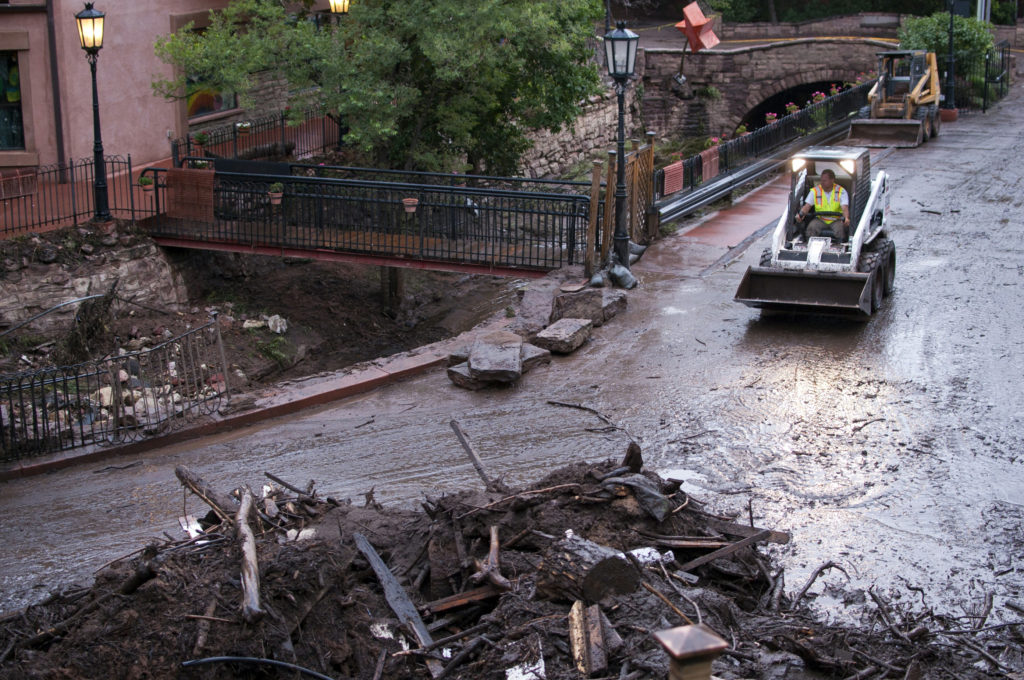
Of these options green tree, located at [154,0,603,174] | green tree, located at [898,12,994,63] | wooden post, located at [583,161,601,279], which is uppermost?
green tree, located at [898,12,994,63]

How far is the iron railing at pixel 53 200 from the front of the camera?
55.9ft

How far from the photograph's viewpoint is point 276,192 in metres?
16.9

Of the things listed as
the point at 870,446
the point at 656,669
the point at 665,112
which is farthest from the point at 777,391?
the point at 665,112

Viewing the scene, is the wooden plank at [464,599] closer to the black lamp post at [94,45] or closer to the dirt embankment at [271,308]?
the dirt embankment at [271,308]

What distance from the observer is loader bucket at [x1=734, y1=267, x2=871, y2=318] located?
12812 millimetres

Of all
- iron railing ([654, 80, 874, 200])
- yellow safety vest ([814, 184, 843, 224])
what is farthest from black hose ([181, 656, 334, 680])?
iron railing ([654, 80, 874, 200])

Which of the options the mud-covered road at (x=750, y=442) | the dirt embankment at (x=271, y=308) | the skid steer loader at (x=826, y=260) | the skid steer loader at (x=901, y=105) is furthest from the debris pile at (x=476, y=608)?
the skid steer loader at (x=901, y=105)

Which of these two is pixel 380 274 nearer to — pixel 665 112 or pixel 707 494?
pixel 707 494

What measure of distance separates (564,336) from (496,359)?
45.4 inches

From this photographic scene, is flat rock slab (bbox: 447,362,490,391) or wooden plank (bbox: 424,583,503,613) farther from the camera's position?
flat rock slab (bbox: 447,362,490,391)

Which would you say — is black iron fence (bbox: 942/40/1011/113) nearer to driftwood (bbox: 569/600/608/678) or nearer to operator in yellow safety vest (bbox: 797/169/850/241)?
operator in yellow safety vest (bbox: 797/169/850/241)

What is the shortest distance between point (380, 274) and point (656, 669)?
15134mm

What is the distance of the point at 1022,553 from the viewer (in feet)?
26.4

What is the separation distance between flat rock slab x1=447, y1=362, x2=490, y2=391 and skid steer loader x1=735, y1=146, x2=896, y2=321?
3.54m
